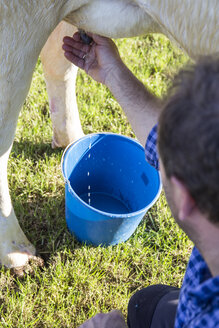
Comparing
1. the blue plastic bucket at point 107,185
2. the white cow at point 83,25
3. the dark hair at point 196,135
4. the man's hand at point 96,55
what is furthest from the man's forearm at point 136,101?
the dark hair at point 196,135

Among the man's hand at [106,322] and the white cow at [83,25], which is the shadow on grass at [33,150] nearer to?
the white cow at [83,25]

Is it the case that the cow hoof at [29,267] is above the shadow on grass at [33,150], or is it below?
below

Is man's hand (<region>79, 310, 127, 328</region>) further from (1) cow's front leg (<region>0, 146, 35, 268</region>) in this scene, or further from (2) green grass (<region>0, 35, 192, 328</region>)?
(1) cow's front leg (<region>0, 146, 35, 268</region>)

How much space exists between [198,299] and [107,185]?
130cm

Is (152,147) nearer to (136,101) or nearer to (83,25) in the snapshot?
(136,101)

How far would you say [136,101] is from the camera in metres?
1.49

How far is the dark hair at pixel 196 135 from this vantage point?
782mm

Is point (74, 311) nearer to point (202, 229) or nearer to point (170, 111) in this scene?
point (202, 229)

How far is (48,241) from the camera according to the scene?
193 cm

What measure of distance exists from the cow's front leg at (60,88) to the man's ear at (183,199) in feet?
3.65

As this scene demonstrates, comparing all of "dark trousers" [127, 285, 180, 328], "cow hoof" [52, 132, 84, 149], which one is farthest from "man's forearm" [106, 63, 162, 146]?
"cow hoof" [52, 132, 84, 149]

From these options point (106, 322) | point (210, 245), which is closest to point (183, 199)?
point (210, 245)

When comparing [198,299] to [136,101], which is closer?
[198,299]

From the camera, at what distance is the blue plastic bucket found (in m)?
1.78
